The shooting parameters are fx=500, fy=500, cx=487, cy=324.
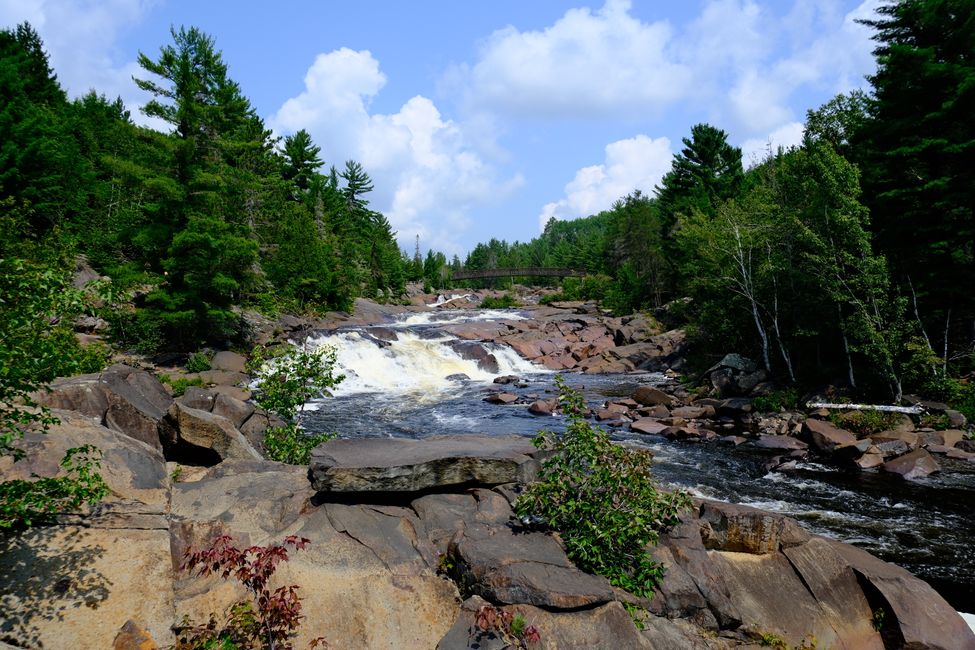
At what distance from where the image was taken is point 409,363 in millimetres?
32375

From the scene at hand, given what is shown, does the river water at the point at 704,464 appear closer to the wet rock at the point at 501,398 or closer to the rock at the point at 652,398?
the wet rock at the point at 501,398

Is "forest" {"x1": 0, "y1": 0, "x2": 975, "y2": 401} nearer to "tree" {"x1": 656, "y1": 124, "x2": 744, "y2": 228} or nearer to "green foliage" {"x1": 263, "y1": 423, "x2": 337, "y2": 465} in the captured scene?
"green foliage" {"x1": 263, "y1": 423, "x2": 337, "y2": 465}

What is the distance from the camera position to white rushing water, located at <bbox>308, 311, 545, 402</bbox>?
28.7 metres

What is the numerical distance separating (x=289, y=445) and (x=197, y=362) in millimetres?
16874

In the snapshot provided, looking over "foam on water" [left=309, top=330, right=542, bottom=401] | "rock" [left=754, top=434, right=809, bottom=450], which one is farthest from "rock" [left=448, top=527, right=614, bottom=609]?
"foam on water" [left=309, top=330, right=542, bottom=401]

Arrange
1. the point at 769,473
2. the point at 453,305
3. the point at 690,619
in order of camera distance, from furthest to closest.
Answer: the point at 453,305 < the point at 769,473 < the point at 690,619

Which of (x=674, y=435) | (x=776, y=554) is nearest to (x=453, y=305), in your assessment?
(x=674, y=435)

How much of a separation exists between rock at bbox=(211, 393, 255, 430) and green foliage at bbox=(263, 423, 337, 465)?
2.97m

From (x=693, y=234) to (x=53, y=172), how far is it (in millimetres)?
40097

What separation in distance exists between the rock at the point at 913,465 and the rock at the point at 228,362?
85.5 feet

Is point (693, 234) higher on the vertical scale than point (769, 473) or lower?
higher

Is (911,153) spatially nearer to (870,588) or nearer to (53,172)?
(870,588)

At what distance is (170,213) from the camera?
79.7 feet

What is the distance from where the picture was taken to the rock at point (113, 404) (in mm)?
10336
